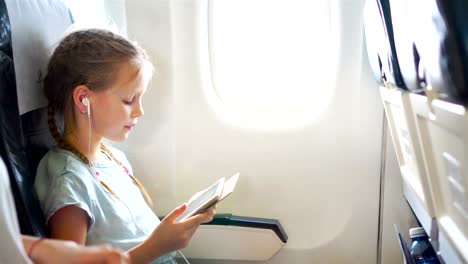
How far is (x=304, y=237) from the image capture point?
1928mm

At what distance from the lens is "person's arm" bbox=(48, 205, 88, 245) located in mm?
1143

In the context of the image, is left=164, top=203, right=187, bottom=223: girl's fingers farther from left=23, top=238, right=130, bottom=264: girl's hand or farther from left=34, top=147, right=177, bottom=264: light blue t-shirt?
left=23, top=238, right=130, bottom=264: girl's hand

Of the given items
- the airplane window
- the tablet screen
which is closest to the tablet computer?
the tablet screen

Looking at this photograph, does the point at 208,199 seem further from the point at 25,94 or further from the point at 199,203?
the point at 25,94

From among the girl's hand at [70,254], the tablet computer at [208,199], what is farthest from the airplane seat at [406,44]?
the girl's hand at [70,254]

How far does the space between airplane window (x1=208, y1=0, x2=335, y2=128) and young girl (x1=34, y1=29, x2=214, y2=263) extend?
576 mm

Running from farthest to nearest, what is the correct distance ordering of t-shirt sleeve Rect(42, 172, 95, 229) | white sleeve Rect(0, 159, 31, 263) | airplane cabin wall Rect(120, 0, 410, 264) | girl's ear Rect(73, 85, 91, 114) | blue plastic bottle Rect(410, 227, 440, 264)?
airplane cabin wall Rect(120, 0, 410, 264), blue plastic bottle Rect(410, 227, 440, 264), girl's ear Rect(73, 85, 91, 114), t-shirt sleeve Rect(42, 172, 95, 229), white sleeve Rect(0, 159, 31, 263)

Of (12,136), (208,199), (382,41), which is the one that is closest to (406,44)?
(382,41)

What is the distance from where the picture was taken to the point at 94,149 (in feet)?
4.45

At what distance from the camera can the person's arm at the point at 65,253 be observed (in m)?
0.55

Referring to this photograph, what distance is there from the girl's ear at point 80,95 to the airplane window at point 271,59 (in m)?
0.72

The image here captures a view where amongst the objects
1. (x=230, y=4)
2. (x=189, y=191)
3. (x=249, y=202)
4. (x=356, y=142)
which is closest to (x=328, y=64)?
(x=356, y=142)

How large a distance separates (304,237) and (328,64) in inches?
27.5

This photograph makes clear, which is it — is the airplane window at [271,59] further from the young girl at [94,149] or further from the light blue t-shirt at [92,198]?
the light blue t-shirt at [92,198]
